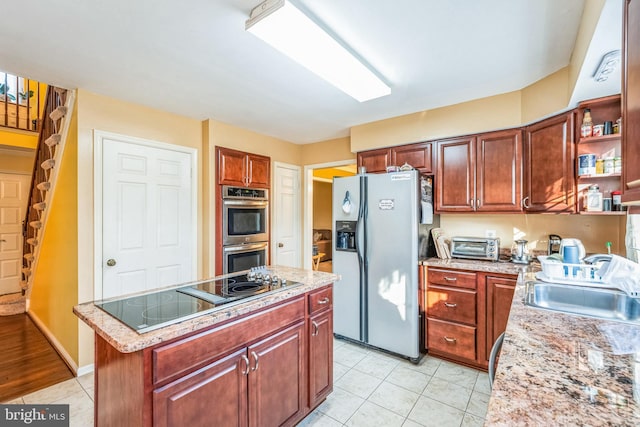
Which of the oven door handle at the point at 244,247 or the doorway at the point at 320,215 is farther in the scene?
the doorway at the point at 320,215

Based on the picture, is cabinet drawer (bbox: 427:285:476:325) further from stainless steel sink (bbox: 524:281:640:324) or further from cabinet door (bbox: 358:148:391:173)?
cabinet door (bbox: 358:148:391:173)

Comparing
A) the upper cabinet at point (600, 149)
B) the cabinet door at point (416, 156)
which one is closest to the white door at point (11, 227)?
the cabinet door at point (416, 156)

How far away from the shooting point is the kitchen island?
1.17 m

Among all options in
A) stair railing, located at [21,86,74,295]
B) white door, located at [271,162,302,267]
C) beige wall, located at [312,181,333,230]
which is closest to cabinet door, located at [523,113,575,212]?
white door, located at [271,162,302,267]

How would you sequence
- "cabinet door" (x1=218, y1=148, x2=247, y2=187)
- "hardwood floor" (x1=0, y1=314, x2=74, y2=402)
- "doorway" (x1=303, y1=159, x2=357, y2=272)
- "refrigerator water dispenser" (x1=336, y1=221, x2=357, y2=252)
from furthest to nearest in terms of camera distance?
"doorway" (x1=303, y1=159, x2=357, y2=272) → "cabinet door" (x1=218, y1=148, x2=247, y2=187) → "refrigerator water dispenser" (x1=336, y1=221, x2=357, y2=252) → "hardwood floor" (x1=0, y1=314, x2=74, y2=402)

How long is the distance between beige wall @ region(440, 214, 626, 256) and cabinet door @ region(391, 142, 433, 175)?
2.15 feet

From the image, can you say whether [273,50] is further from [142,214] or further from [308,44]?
[142,214]

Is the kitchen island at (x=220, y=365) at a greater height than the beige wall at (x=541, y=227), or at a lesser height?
lesser

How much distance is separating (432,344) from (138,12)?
3.34 metres

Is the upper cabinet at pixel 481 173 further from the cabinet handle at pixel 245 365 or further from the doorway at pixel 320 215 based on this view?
the cabinet handle at pixel 245 365

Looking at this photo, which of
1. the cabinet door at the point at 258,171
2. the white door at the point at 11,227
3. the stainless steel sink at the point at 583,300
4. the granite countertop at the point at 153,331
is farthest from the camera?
the white door at the point at 11,227

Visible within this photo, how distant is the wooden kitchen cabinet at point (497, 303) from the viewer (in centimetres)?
244

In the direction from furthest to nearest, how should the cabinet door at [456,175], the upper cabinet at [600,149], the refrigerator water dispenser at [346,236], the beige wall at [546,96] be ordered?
the refrigerator water dispenser at [346,236] < the cabinet door at [456,175] < the beige wall at [546,96] < the upper cabinet at [600,149]

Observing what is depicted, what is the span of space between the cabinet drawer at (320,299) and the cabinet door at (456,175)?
1631mm
